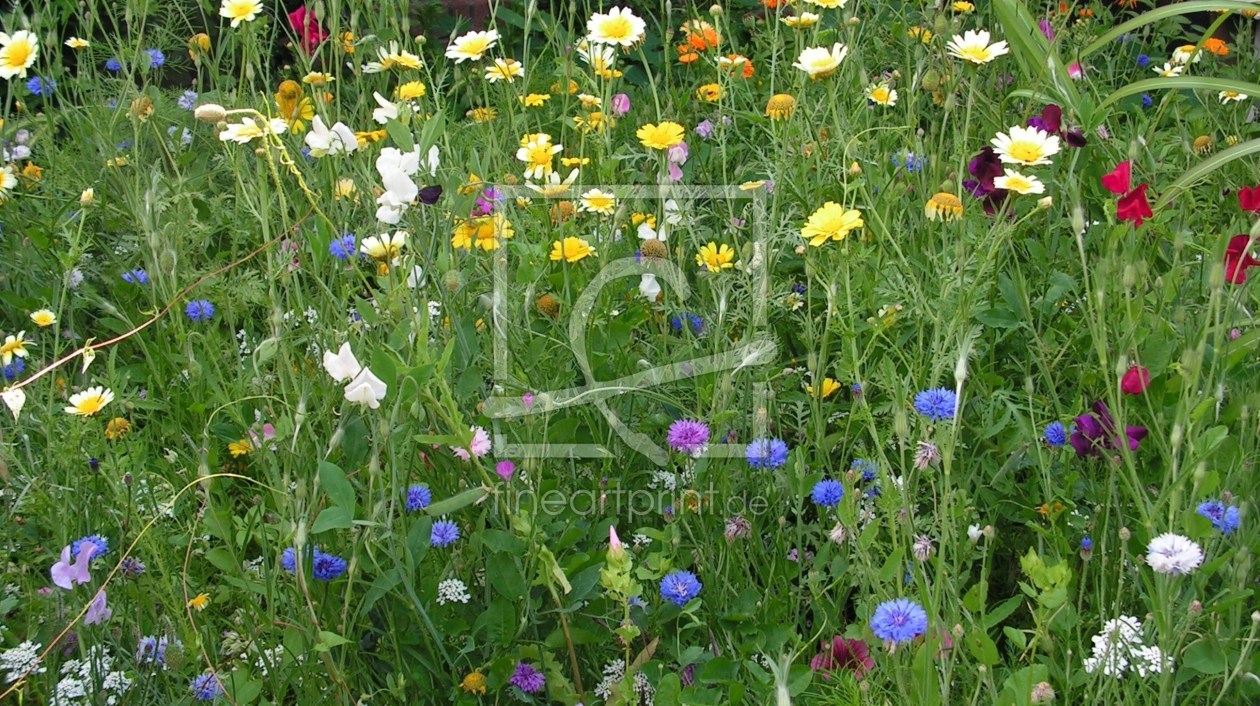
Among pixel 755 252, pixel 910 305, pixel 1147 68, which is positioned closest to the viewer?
pixel 755 252

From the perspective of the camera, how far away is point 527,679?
135 centimetres

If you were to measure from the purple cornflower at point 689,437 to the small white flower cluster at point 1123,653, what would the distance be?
Answer: 472mm

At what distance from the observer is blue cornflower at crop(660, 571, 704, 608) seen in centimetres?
133

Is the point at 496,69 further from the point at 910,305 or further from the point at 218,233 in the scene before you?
the point at 910,305

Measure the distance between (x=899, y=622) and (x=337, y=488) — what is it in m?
0.55

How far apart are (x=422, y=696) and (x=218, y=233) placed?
1.42m

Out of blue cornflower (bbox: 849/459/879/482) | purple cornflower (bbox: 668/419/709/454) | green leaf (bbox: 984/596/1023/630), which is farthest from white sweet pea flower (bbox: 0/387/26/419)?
green leaf (bbox: 984/596/1023/630)

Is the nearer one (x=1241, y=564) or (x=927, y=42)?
(x=1241, y=564)

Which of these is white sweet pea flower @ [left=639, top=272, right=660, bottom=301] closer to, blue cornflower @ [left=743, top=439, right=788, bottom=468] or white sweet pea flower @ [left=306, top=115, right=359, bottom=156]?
blue cornflower @ [left=743, top=439, right=788, bottom=468]

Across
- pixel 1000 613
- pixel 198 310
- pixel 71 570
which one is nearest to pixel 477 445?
pixel 71 570

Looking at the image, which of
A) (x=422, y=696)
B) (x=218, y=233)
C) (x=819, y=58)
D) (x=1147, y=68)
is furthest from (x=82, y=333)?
(x=1147, y=68)

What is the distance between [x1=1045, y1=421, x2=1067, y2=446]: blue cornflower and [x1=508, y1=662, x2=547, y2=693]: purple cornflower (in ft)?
2.26

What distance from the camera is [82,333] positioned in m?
2.27

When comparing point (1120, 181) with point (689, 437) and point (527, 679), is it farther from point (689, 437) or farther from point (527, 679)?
point (527, 679)
